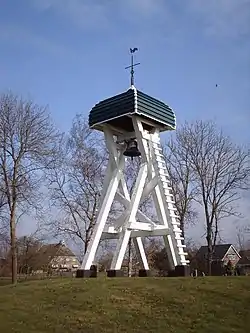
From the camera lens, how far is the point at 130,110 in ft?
64.0

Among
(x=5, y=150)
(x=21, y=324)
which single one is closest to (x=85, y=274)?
(x=21, y=324)

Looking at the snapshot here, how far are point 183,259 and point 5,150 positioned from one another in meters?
15.7

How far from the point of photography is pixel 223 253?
7044cm

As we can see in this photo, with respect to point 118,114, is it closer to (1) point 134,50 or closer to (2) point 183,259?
(1) point 134,50

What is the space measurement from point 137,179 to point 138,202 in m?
1.06

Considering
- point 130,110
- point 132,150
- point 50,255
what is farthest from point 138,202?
point 50,255

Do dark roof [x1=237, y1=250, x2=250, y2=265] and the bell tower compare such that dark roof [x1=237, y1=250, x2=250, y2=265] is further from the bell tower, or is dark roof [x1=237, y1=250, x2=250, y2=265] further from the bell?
the bell

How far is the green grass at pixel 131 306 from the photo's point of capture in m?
12.7

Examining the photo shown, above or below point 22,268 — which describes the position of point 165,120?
above

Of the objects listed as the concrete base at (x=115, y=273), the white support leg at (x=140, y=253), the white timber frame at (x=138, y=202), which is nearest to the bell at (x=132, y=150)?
the white timber frame at (x=138, y=202)

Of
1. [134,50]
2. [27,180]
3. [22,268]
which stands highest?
[134,50]

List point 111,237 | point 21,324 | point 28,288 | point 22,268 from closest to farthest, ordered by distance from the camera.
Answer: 1. point 21,324
2. point 28,288
3. point 111,237
4. point 22,268

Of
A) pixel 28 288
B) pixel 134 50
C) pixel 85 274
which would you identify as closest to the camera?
pixel 28 288

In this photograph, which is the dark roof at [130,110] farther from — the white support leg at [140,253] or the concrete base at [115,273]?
the concrete base at [115,273]
